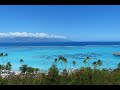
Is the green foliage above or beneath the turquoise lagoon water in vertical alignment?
beneath

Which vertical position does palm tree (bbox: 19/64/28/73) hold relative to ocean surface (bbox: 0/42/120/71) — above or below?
below

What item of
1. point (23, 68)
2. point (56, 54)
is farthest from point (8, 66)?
point (56, 54)

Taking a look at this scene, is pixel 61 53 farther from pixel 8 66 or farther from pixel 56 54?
pixel 8 66

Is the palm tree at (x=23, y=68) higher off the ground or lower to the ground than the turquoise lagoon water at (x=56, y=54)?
lower

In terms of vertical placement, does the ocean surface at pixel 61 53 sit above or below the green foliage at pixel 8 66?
above

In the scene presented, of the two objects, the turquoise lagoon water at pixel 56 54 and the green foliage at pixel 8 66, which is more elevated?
the turquoise lagoon water at pixel 56 54

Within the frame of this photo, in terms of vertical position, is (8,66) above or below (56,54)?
below

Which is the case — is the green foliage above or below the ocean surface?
below
